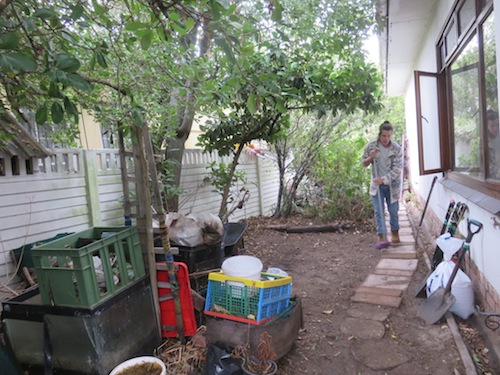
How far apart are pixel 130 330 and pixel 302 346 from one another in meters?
1.37

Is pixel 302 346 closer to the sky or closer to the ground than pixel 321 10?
closer to the ground

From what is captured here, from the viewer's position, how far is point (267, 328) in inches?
102

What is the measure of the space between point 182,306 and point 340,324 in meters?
1.44

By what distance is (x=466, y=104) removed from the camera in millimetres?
3762

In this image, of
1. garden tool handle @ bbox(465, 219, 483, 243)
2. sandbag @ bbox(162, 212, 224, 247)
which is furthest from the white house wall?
sandbag @ bbox(162, 212, 224, 247)

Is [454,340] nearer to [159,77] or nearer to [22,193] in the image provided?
[159,77]

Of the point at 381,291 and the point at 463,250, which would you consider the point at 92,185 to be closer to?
the point at 381,291

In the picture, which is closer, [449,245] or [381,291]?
[449,245]

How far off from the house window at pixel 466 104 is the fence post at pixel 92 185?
4.08m

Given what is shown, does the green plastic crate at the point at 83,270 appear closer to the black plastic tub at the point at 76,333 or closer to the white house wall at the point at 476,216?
the black plastic tub at the point at 76,333

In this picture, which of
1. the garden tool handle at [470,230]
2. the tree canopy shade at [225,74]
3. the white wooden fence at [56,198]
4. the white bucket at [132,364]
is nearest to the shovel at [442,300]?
the garden tool handle at [470,230]

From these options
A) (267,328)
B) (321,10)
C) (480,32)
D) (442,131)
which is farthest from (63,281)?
(321,10)

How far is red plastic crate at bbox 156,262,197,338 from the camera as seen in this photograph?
289 centimetres

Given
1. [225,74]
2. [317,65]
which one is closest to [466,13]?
[317,65]
